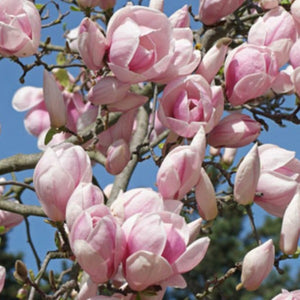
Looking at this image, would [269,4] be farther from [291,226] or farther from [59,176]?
[59,176]

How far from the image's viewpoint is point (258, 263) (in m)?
1.03

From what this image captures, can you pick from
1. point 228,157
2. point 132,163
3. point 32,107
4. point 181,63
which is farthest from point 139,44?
point 228,157

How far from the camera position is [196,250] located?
919 millimetres

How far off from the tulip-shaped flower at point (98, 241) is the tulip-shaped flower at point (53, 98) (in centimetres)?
34

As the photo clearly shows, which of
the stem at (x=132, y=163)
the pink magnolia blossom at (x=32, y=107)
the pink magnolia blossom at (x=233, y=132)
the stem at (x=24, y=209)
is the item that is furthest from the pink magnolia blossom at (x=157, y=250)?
the pink magnolia blossom at (x=32, y=107)

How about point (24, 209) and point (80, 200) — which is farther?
point (24, 209)

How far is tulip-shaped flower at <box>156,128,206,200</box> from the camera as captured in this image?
999mm

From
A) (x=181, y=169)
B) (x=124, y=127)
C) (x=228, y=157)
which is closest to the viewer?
(x=181, y=169)

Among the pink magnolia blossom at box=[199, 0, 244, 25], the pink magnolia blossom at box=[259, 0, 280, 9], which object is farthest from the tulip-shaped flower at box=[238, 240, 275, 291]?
the pink magnolia blossom at box=[259, 0, 280, 9]

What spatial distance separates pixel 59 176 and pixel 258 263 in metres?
0.32

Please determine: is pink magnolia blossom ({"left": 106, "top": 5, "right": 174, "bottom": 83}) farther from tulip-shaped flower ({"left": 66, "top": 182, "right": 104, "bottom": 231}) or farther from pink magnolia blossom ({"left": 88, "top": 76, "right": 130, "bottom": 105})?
tulip-shaped flower ({"left": 66, "top": 182, "right": 104, "bottom": 231})

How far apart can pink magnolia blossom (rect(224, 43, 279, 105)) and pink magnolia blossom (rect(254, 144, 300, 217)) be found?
0.10 meters

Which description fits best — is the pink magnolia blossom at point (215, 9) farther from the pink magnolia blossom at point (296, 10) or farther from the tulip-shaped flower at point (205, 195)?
the tulip-shaped flower at point (205, 195)

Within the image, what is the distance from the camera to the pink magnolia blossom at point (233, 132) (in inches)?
46.2
